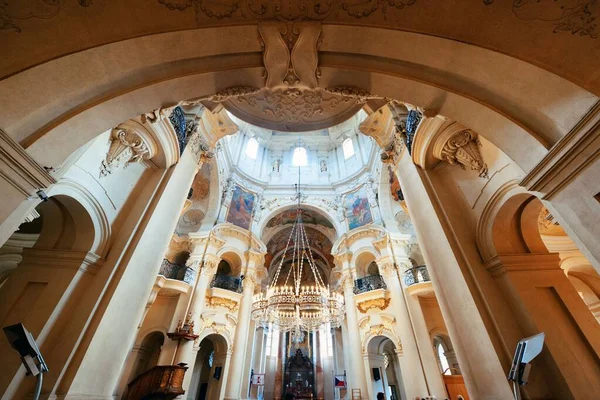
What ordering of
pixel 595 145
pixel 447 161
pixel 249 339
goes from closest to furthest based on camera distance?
pixel 595 145 < pixel 447 161 < pixel 249 339

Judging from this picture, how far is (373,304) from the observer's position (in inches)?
457

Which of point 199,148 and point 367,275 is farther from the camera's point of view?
point 367,275

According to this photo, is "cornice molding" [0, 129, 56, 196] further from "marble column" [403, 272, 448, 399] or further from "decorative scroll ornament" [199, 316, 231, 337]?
"marble column" [403, 272, 448, 399]

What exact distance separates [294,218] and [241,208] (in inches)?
159

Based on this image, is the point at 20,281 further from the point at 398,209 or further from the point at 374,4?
the point at 398,209

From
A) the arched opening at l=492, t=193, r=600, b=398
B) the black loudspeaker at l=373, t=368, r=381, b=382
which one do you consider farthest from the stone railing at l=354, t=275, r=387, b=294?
the arched opening at l=492, t=193, r=600, b=398

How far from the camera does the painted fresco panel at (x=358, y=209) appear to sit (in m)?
14.1

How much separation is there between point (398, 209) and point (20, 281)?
13.2 m

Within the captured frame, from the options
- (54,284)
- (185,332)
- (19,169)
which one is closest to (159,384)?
(185,332)

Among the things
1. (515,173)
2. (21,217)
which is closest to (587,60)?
(515,173)

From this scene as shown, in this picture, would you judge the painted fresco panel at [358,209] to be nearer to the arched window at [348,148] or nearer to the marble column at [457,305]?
the arched window at [348,148]

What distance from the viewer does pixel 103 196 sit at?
177 inches

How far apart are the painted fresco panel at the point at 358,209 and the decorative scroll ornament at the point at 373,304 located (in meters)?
3.96

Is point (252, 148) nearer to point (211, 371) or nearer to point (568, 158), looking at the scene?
point (211, 371)
